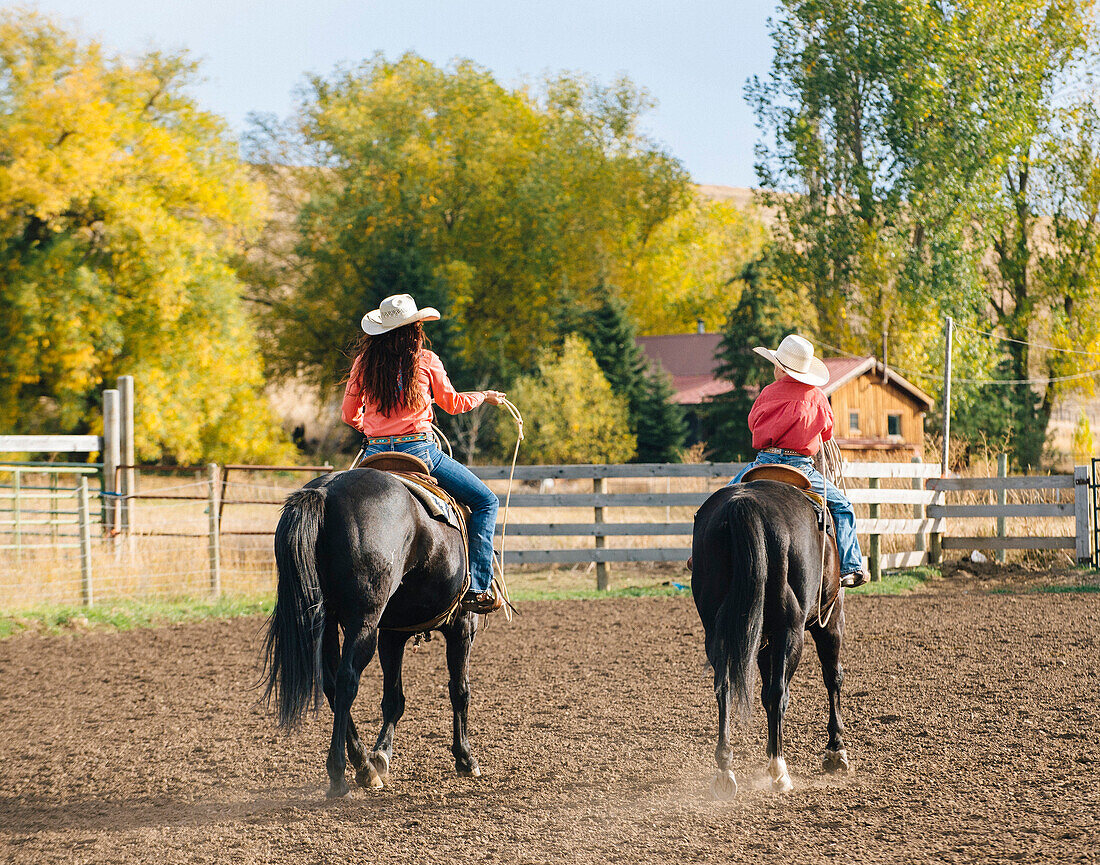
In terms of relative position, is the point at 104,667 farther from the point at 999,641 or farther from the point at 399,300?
the point at 999,641

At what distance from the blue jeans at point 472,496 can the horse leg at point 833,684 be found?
177cm

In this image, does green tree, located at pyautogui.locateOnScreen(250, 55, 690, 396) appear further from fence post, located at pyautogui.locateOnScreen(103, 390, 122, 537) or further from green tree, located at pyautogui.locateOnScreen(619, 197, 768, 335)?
fence post, located at pyautogui.locateOnScreen(103, 390, 122, 537)

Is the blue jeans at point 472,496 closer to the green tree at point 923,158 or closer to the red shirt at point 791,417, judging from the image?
the red shirt at point 791,417

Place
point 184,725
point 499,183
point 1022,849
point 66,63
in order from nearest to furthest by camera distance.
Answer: point 1022,849, point 184,725, point 66,63, point 499,183

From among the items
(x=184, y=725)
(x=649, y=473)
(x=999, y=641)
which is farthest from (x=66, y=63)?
(x=999, y=641)

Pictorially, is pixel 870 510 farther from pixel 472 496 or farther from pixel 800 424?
pixel 472 496

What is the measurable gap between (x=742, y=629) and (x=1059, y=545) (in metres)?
9.81

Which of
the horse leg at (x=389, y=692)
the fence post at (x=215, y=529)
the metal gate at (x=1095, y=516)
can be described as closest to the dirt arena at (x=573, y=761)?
the horse leg at (x=389, y=692)

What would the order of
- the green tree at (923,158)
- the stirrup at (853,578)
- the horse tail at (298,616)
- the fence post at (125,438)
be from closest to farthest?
the horse tail at (298,616) < the stirrup at (853,578) < the fence post at (125,438) < the green tree at (923,158)

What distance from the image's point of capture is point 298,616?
4.23 metres

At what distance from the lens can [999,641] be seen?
8125 mm

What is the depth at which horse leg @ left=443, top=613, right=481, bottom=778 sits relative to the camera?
507 centimetres

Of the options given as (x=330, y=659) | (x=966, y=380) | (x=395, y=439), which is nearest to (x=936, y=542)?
(x=395, y=439)

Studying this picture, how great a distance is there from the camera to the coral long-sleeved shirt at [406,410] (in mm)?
5055
